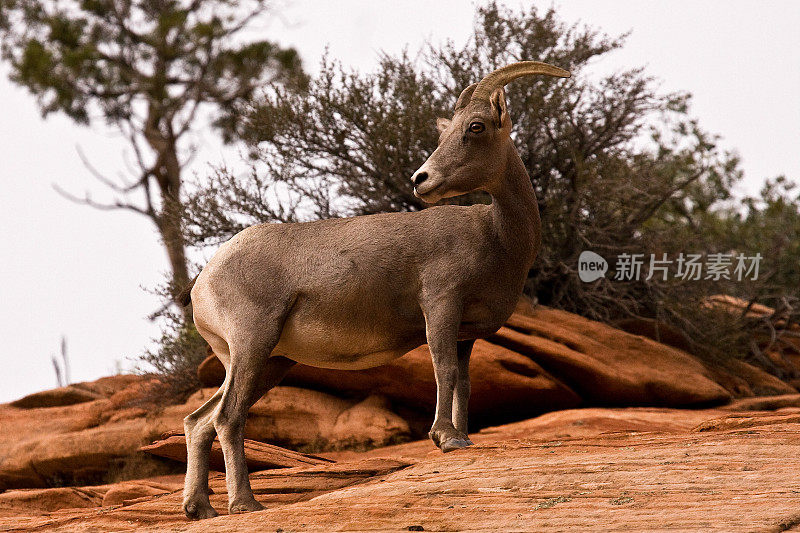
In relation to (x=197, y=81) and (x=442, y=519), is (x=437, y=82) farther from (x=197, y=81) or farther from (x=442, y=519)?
(x=197, y=81)

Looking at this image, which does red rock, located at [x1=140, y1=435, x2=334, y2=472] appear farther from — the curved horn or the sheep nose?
the curved horn

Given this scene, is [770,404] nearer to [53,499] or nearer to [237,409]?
[237,409]

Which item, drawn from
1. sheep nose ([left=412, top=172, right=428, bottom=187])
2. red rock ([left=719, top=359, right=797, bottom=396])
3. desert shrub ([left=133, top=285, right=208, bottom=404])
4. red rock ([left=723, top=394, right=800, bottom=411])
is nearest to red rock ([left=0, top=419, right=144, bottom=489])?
desert shrub ([left=133, top=285, right=208, bottom=404])

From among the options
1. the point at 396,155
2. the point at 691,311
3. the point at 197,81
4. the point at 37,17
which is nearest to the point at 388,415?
the point at 396,155

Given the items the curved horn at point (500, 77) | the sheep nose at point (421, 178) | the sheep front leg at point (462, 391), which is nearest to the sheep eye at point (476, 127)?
the curved horn at point (500, 77)

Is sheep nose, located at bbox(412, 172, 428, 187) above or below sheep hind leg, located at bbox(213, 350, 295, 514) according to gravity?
above

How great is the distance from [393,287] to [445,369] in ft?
2.07

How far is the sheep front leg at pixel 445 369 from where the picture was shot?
18.9 ft

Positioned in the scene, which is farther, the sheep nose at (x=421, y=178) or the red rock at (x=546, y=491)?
the sheep nose at (x=421, y=178)

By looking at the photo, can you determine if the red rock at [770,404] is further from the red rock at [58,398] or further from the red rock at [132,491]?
the red rock at [58,398]

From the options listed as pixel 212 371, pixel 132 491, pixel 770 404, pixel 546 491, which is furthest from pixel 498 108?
pixel 770 404

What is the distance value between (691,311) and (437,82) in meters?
4.32

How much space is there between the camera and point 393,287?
597 cm

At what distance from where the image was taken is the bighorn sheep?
5.76 m
